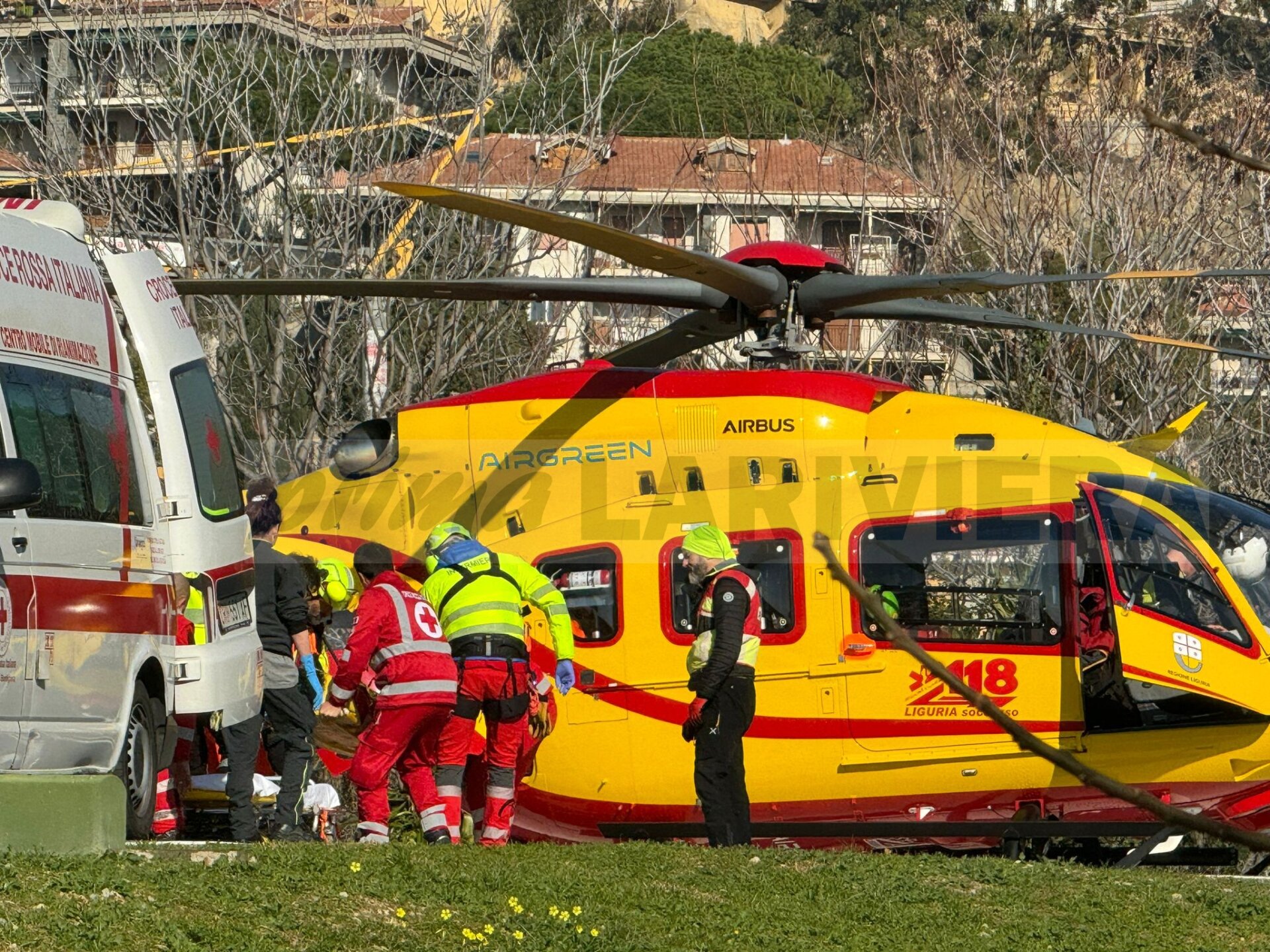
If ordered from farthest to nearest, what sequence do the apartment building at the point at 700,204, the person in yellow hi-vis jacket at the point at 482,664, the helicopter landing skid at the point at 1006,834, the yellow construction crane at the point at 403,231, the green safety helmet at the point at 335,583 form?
the apartment building at the point at 700,204, the yellow construction crane at the point at 403,231, the green safety helmet at the point at 335,583, the helicopter landing skid at the point at 1006,834, the person in yellow hi-vis jacket at the point at 482,664

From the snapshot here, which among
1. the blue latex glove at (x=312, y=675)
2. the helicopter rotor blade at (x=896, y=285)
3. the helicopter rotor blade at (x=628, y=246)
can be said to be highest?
the helicopter rotor blade at (x=628, y=246)

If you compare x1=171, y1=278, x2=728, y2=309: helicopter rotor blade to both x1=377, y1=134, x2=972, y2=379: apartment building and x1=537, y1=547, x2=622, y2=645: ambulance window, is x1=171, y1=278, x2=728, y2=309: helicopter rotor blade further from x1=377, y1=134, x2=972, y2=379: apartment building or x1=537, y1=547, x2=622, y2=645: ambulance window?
x1=377, y1=134, x2=972, y2=379: apartment building

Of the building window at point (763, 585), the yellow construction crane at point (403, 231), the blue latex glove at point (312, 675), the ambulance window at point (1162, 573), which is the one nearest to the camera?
the ambulance window at point (1162, 573)

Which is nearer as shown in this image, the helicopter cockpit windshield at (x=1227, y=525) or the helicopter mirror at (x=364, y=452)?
the helicopter cockpit windshield at (x=1227, y=525)

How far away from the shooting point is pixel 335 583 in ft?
30.7

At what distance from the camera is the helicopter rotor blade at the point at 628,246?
21.4 ft

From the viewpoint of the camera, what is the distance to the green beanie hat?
8.24 meters

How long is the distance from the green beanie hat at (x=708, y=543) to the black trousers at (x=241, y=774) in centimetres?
240

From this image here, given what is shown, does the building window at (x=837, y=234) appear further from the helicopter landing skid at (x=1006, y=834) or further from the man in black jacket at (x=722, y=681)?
the man in black jacket at (x=722, y=681)

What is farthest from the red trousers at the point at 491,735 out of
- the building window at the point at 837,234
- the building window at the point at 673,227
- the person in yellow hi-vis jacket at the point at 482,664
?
the building window at the point at 837,234

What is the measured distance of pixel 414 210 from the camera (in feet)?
56.7

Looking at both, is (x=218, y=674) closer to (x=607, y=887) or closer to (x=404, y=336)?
(x=607, y=887)

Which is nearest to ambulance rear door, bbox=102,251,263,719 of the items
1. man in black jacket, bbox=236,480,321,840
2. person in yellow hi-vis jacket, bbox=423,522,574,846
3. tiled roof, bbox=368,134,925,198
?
man in black jacket, bbox=236,480,321,840

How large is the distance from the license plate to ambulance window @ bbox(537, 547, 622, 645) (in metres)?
1.58
